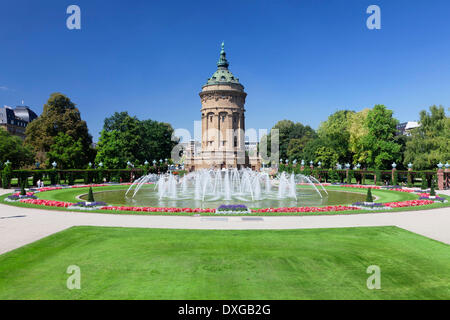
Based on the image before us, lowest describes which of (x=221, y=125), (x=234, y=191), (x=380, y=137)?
(x=234, y=191)

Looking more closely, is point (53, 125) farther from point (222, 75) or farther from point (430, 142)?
point (430, 142)

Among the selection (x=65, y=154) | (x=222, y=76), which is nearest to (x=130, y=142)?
(x=65, y=154)

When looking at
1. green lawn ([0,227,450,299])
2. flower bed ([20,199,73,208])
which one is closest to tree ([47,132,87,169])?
flower bed ([20,199,73,208])

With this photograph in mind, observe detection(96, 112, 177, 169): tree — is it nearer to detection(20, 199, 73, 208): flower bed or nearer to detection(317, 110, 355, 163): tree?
detection(20, 199, 73, 208): flower bed

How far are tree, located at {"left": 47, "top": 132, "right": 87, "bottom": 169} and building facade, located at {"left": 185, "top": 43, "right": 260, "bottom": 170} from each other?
88.9 feet

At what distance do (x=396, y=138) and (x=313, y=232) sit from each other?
51016 mm

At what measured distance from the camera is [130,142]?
68.5 meters

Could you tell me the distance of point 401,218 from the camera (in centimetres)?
1739

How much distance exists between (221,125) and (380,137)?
114 feet

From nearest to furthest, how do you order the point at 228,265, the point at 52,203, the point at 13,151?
1. the point at 228,265
2. the point at 52,203
3. the point at 13,151

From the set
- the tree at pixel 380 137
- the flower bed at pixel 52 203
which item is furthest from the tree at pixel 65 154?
the tree at pixel 380 137

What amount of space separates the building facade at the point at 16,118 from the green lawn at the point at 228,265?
85.8 m

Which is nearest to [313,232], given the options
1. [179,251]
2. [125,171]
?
[179,251]
